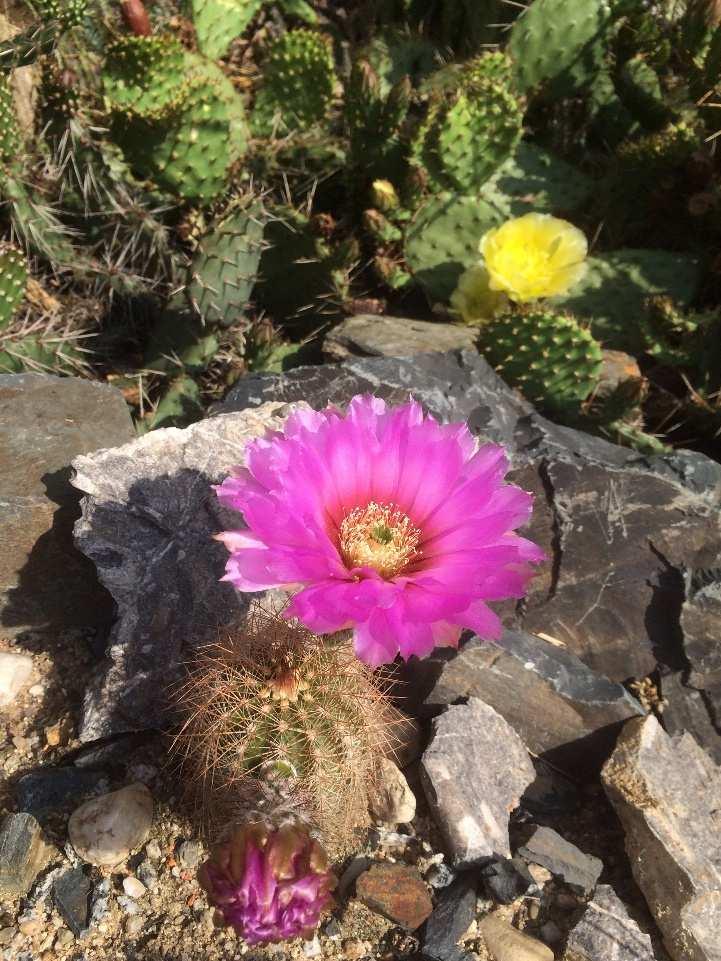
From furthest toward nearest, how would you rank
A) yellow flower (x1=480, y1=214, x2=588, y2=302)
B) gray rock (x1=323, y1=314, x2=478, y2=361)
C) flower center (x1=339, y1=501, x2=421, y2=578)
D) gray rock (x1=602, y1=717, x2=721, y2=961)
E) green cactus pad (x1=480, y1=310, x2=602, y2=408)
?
yellow flower (x1=480, y1=214, x2=588, y2=302), gray rock (x1=323, y1=314, x2=478, y2=361), green cactus pad (x1=480, y1=310, x2=602, y2=408), gray rock (x1=602, y1=717, x2=721, y2=961), flower center (x1=339, y1=501, x2=421, y2=578)

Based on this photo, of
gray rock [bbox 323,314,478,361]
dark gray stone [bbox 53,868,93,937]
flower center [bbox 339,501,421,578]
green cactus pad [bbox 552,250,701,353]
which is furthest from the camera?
green cactus pad [bbox 552,250,701,353]

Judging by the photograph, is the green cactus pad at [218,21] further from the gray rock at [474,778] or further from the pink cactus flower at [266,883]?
the pink cactus flower at [266,883]

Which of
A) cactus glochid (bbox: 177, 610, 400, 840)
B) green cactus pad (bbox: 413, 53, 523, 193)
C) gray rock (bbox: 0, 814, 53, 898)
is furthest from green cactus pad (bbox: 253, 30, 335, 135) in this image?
gray rock (bbox: 0, 814, 53, 898)

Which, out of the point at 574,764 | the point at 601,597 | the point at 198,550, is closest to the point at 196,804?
the point at 198,550

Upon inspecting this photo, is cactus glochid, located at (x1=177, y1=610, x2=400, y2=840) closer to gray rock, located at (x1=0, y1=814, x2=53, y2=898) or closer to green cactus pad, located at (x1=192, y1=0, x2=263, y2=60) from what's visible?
gray rock, located at (x1=0, y1=814, x2=53, y2=898)

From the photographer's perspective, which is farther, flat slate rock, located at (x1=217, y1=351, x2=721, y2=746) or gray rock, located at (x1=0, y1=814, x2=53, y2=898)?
flat slate rock, located at (x1=217, y1=351, x2=721, y2=746)

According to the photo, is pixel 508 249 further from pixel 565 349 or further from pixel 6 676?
pixel 6 676
